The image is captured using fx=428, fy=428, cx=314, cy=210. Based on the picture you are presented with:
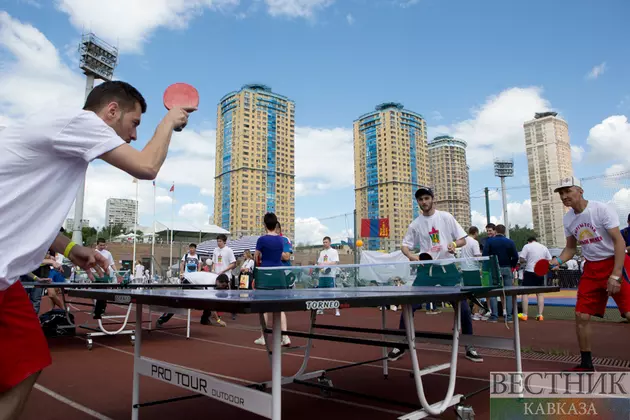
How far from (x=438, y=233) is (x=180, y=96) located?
155 inches

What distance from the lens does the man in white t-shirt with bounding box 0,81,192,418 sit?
60.5 inches

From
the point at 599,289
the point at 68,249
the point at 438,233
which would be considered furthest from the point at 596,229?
the point at 68,249

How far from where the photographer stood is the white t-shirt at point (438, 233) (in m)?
5.28

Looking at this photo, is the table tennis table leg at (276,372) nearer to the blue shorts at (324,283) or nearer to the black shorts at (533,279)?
the blue shorts at (324,283)

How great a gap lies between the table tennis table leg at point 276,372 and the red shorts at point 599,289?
134 inches

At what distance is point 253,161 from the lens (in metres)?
66.8

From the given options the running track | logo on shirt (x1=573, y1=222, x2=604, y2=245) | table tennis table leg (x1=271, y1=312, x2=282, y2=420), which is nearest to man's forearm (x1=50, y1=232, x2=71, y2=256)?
table tennis table leg (x1=271, y1=312, x2=282, y2=420)

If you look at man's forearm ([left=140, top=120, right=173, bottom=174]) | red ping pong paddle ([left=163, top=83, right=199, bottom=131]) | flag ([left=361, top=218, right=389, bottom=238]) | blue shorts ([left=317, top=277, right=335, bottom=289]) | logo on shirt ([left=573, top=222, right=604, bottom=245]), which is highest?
flag ([left=361, top=218, right=389, bottom=238])

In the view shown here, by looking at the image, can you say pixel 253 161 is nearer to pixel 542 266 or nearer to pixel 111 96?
pixel 542 266

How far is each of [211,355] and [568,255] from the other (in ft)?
14.4

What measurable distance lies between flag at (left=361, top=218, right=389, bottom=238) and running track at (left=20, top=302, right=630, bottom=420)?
16.6m

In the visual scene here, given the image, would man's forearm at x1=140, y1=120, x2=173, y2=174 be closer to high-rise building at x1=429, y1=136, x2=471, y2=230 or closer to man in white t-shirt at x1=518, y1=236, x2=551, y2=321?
man in white t-shirt at x1=518, y1=236, x2=551, y2=321

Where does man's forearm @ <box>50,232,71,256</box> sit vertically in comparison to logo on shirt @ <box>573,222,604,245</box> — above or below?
below

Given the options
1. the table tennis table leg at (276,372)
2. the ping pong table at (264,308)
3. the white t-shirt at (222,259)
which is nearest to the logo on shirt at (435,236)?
the ping pong table at (264,308)
